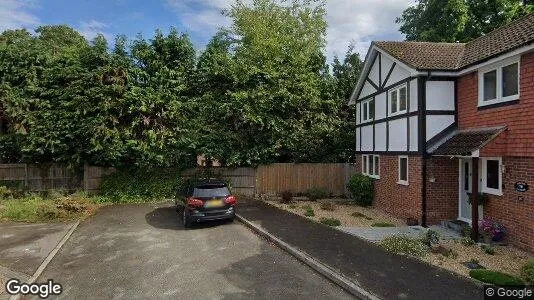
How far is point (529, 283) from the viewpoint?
22.5 ft

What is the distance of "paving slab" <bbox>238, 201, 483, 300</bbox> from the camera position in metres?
6.51

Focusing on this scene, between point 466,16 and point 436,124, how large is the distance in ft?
41.3

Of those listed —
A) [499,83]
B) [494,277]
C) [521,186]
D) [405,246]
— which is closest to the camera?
[494,277]

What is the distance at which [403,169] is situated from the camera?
44.4ft

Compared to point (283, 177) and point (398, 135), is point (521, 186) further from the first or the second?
point (283, 177)

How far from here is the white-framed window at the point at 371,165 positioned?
16.1 metres

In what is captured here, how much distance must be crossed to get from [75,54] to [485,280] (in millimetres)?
20436

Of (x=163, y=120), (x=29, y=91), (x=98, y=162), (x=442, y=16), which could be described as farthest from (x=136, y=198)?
(x=442, y=16)

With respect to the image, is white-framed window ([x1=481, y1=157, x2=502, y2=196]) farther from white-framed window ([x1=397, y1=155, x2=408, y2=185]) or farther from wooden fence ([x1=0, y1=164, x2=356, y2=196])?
wooden fence ([x1=0, y1=164, x2=356, y2=196])

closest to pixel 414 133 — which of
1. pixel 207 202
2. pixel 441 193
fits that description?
pixel 441 193

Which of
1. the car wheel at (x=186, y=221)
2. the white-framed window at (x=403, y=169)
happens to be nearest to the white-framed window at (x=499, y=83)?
the white-framed window at (x=403, y=169)

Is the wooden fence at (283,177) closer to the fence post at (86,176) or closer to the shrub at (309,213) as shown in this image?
the shrub at (309,213)

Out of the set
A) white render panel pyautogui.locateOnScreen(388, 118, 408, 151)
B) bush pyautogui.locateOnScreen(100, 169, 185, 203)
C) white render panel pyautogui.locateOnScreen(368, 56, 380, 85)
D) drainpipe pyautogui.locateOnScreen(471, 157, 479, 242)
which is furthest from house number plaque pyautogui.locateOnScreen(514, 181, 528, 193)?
bush pyautogui.locateOnScreen(100, 169, 185, 203)

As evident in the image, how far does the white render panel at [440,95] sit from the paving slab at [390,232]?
418cm
